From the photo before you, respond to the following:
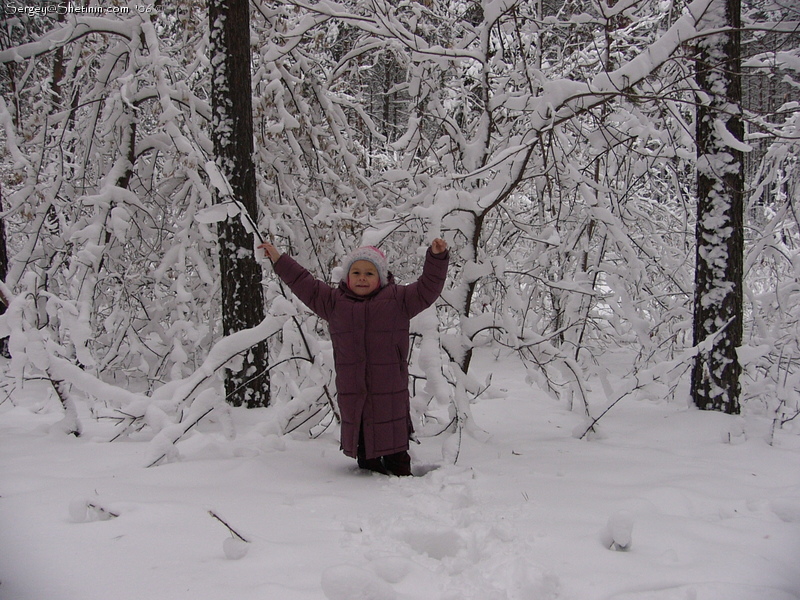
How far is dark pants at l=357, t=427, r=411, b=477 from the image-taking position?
3.01 m

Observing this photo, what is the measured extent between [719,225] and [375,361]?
2878 millimetres

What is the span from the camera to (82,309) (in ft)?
11.4

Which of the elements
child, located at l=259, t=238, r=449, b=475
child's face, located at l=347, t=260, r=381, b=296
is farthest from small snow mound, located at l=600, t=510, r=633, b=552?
child's face, located at l=347, t=260, r=381, b=296

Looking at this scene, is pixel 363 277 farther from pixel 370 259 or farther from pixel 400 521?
pixel 400 521

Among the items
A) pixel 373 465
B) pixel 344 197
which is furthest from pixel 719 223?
pixel 344 197

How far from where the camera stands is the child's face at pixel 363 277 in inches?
116

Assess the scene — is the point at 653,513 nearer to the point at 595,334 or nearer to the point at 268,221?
the point at 268,221

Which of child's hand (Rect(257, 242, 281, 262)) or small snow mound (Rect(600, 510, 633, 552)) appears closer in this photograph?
small snow mound (Rect(600, 510, 633, 552))

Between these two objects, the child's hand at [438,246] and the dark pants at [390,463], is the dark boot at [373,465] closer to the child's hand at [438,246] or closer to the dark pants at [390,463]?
the dark pants at [390,463]

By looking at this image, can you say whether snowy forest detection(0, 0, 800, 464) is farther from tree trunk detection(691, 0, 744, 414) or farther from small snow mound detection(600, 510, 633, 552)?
small snow mound detection(600, 510, 633, 552)

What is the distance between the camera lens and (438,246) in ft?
9.07

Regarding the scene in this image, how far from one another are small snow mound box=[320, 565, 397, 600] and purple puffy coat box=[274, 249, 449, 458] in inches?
47.7

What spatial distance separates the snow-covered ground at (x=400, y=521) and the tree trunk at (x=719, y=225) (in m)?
0.52

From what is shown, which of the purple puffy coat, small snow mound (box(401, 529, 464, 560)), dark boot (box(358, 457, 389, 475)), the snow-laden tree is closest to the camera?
small snow mound (box(401, 529, 464, 560))
